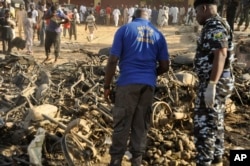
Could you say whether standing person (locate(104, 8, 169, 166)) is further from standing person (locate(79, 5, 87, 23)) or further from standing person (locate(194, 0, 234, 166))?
standing person (locate(79, 5, 87, 23))

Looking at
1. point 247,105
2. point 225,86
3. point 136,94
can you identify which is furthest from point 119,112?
point 247,105

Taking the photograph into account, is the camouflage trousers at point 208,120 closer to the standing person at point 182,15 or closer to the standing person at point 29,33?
the standing person at point 29,33

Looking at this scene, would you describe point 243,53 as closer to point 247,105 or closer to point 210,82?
point 247,105

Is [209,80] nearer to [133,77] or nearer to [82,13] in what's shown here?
[133,77]

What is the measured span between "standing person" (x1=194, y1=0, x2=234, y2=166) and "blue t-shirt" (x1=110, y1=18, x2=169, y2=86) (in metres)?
0.49

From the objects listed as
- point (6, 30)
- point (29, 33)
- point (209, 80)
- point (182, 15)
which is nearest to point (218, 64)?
point (209, 80)

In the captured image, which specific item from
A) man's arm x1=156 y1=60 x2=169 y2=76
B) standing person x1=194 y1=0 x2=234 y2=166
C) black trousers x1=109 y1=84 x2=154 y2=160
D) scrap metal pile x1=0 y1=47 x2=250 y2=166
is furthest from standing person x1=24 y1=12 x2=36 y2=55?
Answer: standing person x1=194 y1=0 x2=234 y2=166

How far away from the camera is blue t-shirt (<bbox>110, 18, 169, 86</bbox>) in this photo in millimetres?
4090

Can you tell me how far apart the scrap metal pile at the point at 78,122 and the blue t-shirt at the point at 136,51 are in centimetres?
83

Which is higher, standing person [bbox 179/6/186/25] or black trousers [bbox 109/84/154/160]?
standing person [bbox 179/6/186/25]

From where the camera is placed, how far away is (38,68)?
8.99m

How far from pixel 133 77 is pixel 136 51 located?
0.90ft

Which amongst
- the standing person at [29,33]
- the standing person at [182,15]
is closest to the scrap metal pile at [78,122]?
the standing person at [29,33]

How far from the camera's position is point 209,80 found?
13.2ft
